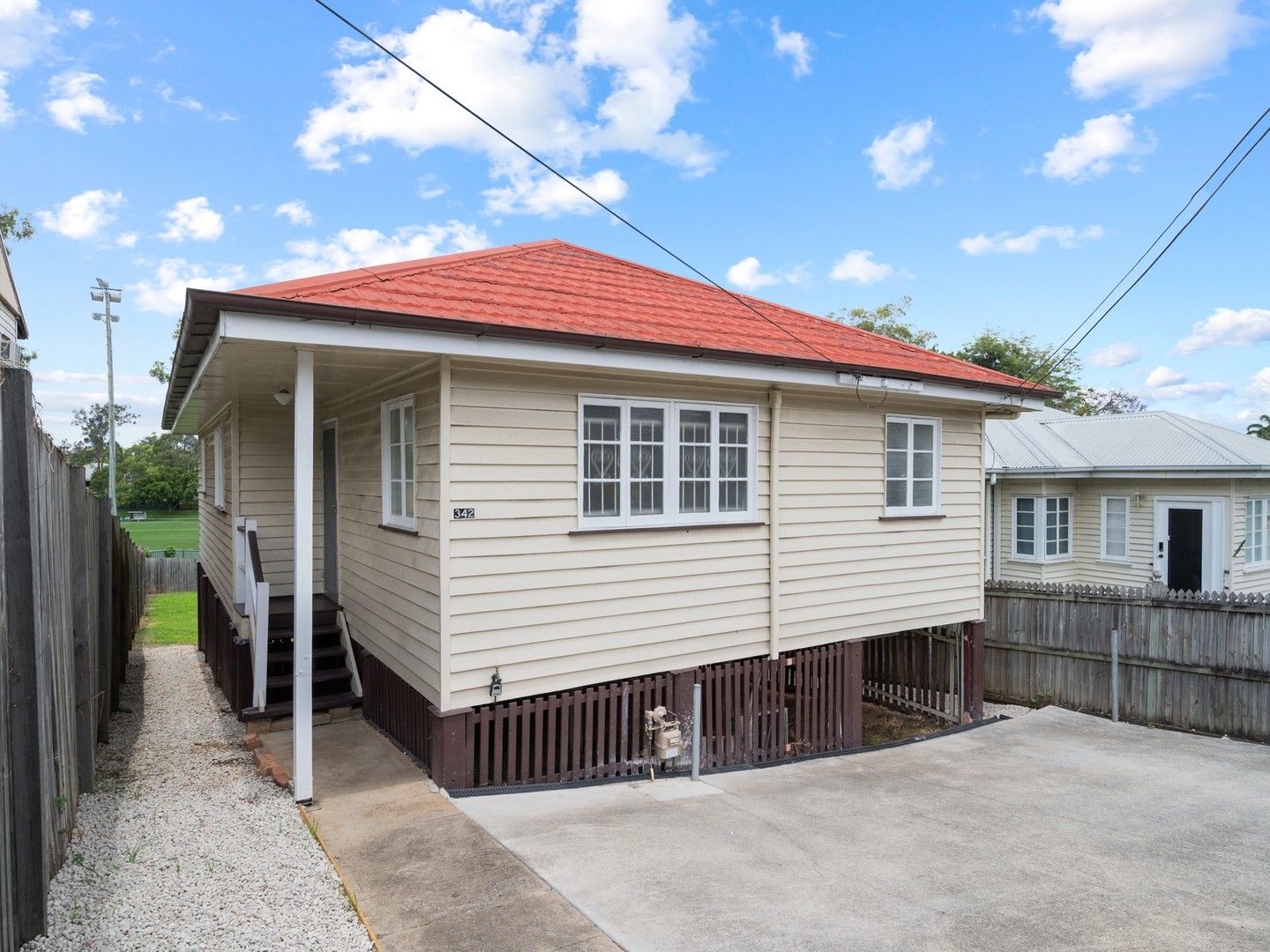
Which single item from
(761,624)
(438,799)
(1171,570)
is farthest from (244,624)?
(1171,570)

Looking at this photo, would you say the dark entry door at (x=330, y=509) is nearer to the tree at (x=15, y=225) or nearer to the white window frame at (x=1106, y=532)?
the white window frame at (x=1106, y=532)

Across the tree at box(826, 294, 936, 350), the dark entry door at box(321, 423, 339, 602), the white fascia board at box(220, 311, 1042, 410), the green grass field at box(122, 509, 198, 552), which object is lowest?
the green grass field at box(122, 509, 198, 552)

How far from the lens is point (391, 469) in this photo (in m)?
7.11

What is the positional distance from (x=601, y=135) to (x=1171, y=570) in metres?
14.1

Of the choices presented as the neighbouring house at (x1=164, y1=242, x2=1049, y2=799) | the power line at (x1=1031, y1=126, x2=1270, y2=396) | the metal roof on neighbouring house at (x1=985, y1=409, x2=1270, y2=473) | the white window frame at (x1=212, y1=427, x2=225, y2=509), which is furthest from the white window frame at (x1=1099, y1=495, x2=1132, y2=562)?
the white window frame at (x1=212, y1=427, x2=225, y2=509)

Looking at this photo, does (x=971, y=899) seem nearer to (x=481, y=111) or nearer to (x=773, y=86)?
(x=481, y=111)

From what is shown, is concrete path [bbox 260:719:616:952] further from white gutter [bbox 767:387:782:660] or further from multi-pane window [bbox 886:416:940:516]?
multi-pane window [bbox 886:416:940:516]

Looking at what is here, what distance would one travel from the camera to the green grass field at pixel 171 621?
14.0 metres

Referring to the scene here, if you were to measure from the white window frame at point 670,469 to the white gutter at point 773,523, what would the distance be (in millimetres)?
179

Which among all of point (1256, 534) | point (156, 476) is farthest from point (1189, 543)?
point (156, 476)

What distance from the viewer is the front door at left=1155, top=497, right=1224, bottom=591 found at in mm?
14719

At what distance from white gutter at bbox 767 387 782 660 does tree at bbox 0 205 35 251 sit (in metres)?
24.6

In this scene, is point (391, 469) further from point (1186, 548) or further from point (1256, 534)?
point (1256, 534)

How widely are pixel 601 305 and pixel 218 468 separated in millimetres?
7618
